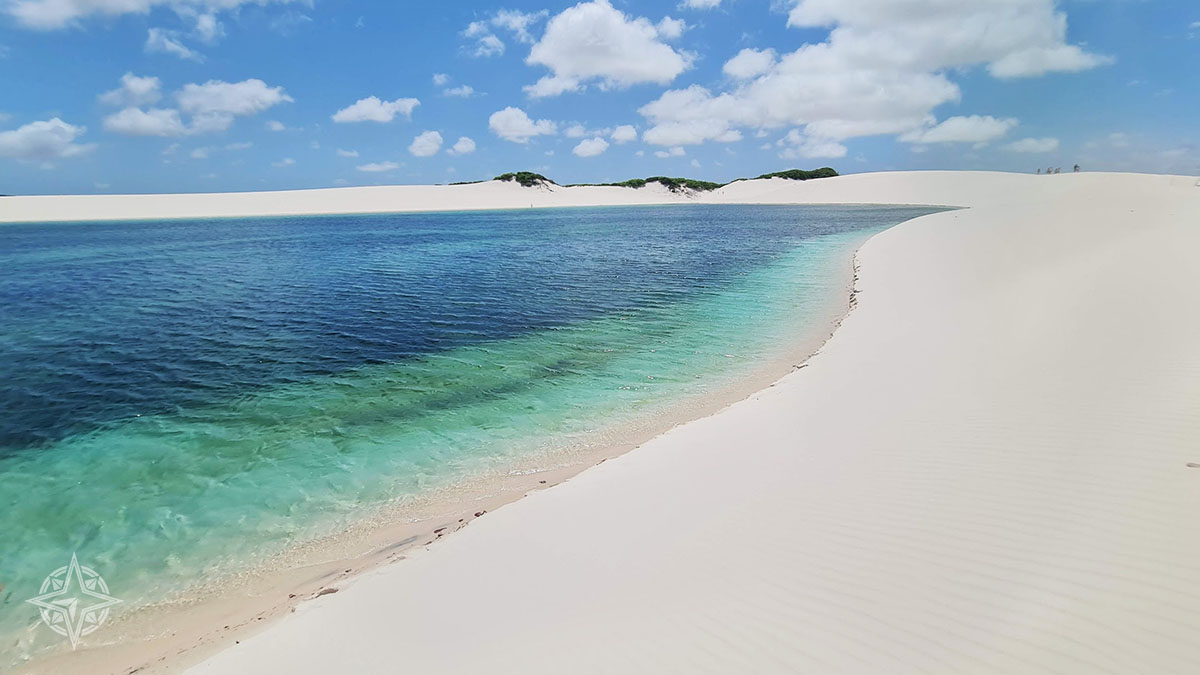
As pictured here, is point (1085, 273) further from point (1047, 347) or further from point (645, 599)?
point (645, 599)

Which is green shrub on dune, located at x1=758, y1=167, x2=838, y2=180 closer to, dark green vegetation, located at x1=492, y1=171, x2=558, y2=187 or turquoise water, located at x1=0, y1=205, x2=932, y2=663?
dark green vegetation, located at x1=492, y1=171, x2=558, y2=187

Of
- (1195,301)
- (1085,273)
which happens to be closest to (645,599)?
(1195,301)

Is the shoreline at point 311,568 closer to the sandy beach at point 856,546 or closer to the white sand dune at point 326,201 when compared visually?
the sandy beach at point 856,546

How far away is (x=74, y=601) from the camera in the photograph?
516 centimetres

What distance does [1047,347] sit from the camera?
9.33 metres

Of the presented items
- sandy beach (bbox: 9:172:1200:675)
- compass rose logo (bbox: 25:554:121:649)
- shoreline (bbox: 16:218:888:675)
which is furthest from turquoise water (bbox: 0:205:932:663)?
sandy beach (bbox: 9:172:1200:675)

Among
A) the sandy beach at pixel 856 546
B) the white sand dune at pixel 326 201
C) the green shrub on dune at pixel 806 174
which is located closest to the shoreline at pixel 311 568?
the sandy beach at pixel 856 546

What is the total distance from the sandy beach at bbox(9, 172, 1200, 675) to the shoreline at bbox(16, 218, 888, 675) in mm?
242

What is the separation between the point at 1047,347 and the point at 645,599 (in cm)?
964

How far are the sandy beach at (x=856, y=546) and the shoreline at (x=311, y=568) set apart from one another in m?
0.24

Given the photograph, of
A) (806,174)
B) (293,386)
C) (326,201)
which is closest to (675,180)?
(806,174)

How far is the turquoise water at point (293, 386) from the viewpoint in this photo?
620 centimetres

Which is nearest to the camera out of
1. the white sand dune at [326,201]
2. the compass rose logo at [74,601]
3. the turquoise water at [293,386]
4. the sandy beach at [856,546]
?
the sandy beach at [856,546]

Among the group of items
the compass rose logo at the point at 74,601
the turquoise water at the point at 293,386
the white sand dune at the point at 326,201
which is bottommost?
the compass rose logo at the point at 74,601
